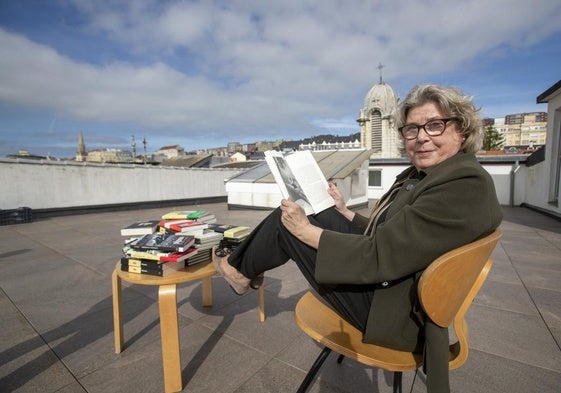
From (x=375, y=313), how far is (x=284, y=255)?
52 centimetres

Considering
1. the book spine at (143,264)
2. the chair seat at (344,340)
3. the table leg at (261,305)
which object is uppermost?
the book spine at (143,264)

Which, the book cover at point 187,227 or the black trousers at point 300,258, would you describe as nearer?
the black trousers at point 300,258

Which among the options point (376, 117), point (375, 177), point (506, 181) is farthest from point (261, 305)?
point (376, 117)

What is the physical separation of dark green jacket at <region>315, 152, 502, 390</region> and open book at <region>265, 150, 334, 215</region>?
1.05 ft

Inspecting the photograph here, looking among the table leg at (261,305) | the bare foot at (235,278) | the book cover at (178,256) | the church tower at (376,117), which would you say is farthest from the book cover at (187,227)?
the church tower at (376,117)

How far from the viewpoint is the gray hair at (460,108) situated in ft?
4.66

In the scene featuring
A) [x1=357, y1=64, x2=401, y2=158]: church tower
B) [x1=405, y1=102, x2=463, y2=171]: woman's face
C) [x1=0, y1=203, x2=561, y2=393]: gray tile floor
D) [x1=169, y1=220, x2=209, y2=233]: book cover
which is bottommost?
[x1=0, y1=203, x2=561, y2=393]: gray tile floor

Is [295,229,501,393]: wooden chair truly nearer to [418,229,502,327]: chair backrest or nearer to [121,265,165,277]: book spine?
[418,229,502,327]: chair backrest

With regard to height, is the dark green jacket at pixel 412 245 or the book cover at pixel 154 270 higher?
the dark green jacket at pixel 412 245

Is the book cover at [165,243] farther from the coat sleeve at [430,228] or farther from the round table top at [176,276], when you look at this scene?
the coat sleeve at [430,228]

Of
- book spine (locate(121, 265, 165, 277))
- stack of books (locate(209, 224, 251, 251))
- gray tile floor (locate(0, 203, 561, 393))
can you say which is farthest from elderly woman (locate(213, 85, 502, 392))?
gray tile floor (locate(0, 203, 561, 393))

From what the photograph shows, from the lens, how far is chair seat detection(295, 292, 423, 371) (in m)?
1.16

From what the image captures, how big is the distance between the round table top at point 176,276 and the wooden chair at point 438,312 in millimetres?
708

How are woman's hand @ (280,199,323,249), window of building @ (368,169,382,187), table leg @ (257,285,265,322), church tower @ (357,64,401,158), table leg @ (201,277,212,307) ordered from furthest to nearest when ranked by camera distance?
church tower @ (357,64,401,158), window of building @ (368,169,382,187), table leg @ (201,277,212,307), table leg @ (257,285,265,322), woman's hand @ (280,199,323,249)
